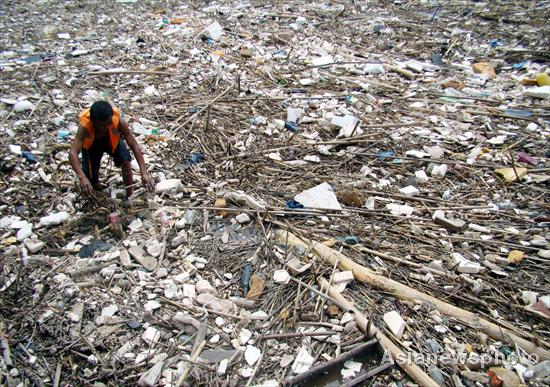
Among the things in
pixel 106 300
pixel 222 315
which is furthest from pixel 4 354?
pixel 222 315

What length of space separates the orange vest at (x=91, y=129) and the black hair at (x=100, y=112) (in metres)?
0.08

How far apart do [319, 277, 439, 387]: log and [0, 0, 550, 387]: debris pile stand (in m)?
0.01

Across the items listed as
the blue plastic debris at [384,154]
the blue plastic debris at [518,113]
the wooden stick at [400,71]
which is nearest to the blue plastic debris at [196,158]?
Result: the blue plastic debris at [384,154]

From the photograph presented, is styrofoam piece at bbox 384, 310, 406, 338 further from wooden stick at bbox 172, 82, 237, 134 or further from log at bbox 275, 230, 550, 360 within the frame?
wooden stick at bbox 172, 82, 237, 134

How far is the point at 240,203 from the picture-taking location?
3.50 metres

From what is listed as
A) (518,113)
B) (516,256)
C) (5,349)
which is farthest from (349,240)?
(518,113)

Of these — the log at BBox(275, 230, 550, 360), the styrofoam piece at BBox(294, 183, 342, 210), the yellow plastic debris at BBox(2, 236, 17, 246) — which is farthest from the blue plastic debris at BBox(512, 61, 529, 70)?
the yellow plastic debris at BBox(2, 236, 17, 246)

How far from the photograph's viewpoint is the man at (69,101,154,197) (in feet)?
10.1

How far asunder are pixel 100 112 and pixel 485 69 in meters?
5.63

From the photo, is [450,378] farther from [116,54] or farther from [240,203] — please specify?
[116,54]

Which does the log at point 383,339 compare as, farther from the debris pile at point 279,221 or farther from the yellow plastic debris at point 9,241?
the yellow plastic debris at point 9,241

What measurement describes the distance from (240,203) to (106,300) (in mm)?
1342

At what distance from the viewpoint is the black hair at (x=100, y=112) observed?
3025 millimetres

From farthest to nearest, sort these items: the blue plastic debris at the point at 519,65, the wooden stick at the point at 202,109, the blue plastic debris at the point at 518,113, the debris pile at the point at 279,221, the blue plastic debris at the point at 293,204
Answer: the blue plastic debris at the point at 519,65, the blue plastic debris at the point at 518,113, the wooden stick at the point at 202,109, the blue plastic debris at the point at 293,204, the debris pile at the point at 279,221
